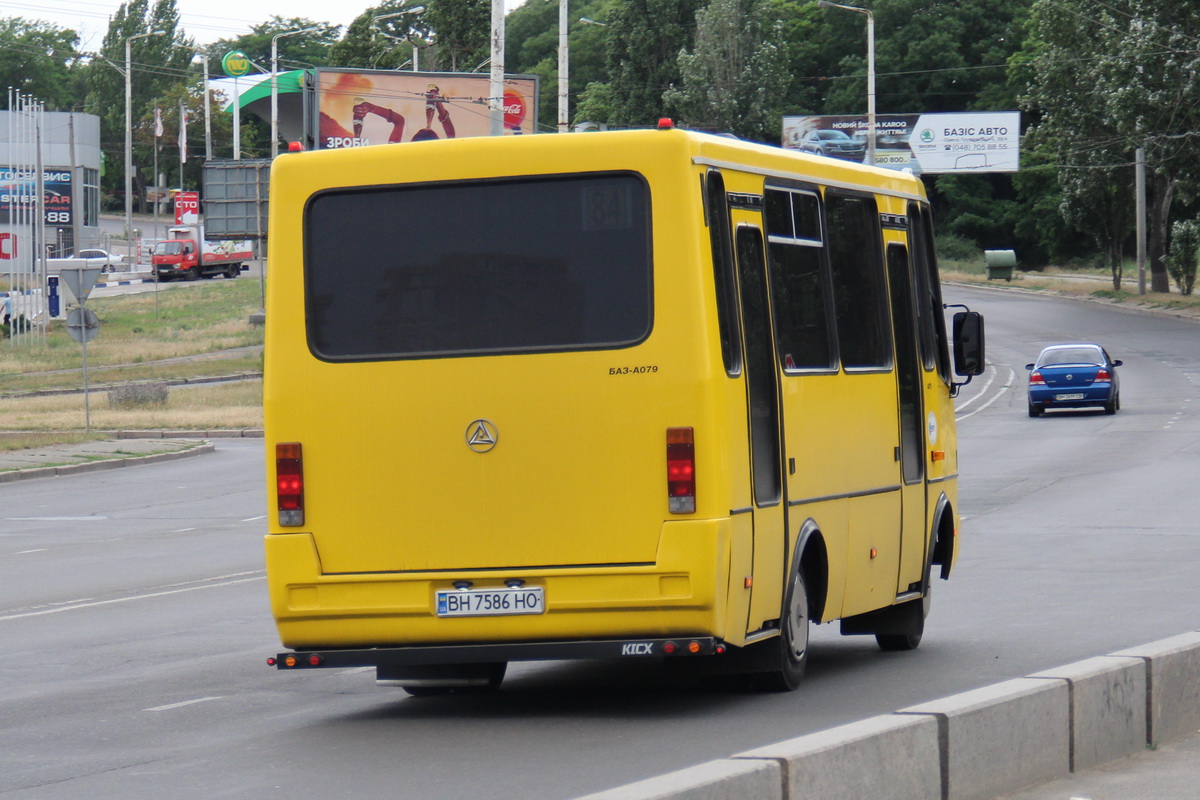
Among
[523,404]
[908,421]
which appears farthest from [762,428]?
[908,421]

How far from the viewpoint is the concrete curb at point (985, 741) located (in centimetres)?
524

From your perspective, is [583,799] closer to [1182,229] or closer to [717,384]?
[717,384]

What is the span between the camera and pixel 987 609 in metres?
13.1

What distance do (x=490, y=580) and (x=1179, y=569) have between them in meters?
8.89

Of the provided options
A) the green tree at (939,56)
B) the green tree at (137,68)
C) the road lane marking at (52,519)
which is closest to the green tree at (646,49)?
the green tree at (939,56)

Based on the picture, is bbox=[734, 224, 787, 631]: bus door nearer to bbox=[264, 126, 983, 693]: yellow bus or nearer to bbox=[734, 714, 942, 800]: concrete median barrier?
bbox=[264, 126, 983, 693]: yellow bus

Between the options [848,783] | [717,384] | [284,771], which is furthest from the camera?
[717,384]

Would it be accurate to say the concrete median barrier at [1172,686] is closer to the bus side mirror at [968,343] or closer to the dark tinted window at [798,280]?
the dark tinted window at [798,280]

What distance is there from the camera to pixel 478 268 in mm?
8508

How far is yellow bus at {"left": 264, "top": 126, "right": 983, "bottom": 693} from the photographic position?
8.19 meters

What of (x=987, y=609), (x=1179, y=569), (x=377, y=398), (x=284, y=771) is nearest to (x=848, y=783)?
(x=284, y=771)

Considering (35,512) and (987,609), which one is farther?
(35,512)

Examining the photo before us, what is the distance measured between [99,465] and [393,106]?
23.8 metres

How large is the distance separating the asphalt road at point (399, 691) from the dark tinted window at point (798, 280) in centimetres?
173
